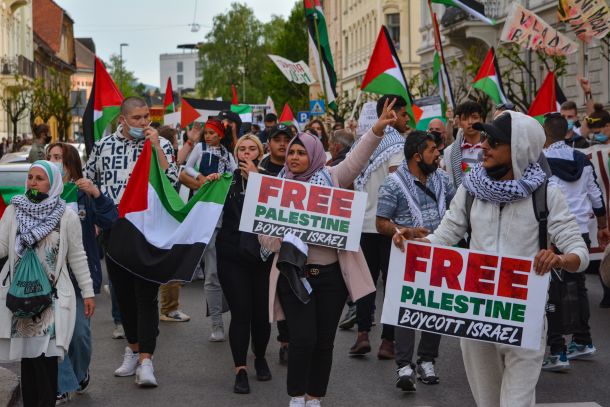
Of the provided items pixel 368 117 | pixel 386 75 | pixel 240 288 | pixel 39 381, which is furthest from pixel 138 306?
pixel 368 117

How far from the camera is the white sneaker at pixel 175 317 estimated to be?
11.6 meters

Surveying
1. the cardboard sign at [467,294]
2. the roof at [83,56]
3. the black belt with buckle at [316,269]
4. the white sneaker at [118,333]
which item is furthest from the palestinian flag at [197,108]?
the roof at [83,56]

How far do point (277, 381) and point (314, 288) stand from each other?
1.76 m

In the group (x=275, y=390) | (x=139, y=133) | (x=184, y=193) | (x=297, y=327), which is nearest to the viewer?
(x=297, y=327)

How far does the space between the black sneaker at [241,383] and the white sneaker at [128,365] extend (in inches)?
39.7

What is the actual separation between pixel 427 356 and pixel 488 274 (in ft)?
9.60

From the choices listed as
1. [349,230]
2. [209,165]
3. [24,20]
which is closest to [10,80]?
[24,20]

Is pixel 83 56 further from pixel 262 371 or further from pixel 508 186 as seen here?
pixel 508 186

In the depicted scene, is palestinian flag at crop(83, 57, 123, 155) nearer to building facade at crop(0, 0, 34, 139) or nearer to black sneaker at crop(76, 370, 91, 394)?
black sneaker at crop(76, 370, 91, 394)

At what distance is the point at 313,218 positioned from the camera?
7.11 metres

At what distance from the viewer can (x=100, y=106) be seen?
1112cm

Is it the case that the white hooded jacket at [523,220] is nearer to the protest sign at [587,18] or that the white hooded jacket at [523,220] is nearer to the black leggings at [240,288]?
the black leggings at [240,288]

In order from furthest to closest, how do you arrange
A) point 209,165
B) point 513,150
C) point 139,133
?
point 209,165, point 139,133, point 513,150

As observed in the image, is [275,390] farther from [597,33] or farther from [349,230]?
[597,33]
